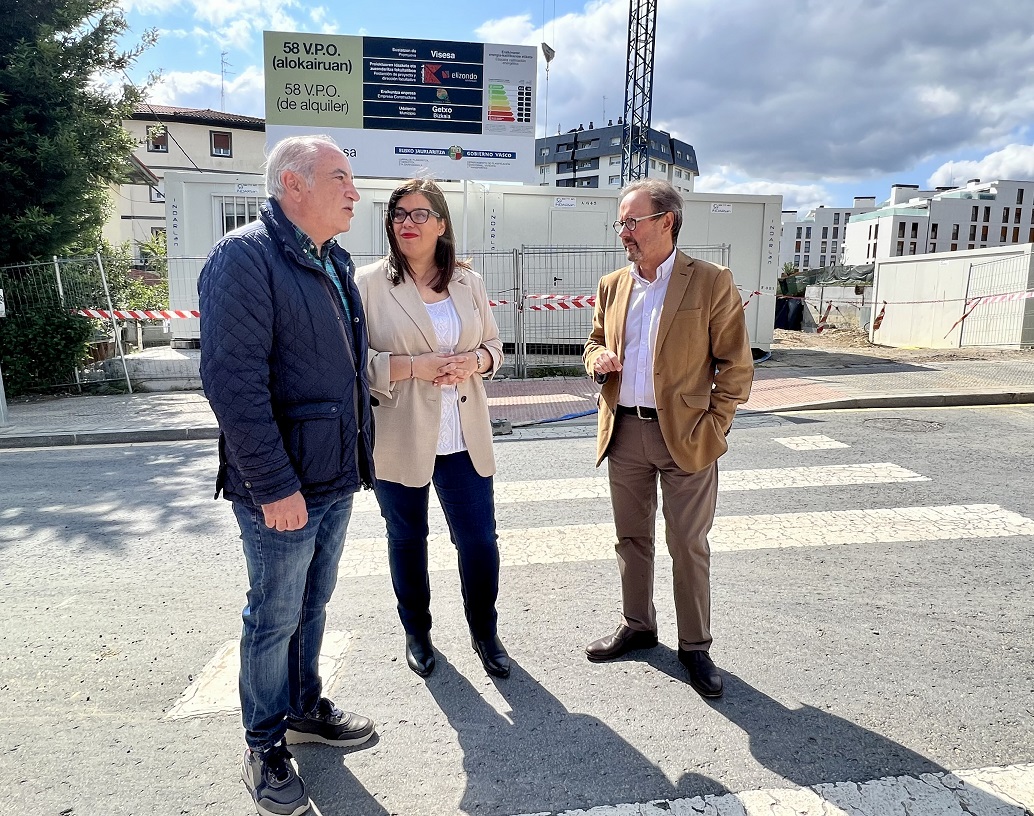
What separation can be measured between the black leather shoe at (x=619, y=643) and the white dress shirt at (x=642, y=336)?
3.43 feet

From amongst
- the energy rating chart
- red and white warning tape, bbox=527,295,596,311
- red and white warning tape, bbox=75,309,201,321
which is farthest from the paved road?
the energy rating chart

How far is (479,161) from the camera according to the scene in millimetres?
12984

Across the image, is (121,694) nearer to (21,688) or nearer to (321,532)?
(21,688)

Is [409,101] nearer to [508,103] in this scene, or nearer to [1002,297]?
[508,103]

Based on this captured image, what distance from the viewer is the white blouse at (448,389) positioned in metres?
3.01

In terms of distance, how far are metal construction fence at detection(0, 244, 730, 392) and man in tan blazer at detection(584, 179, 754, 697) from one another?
9377mm

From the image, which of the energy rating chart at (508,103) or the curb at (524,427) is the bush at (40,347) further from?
the energy rating chart at (508,103)

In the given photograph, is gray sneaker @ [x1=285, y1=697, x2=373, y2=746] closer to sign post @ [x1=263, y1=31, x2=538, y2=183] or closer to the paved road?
the paved road

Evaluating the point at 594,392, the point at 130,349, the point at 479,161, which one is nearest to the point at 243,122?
the point at 130,349

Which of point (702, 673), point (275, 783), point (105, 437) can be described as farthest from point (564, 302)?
point (275, 783)

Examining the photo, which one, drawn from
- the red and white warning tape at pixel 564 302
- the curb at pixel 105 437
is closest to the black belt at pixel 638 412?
the curb at pixel 105 437

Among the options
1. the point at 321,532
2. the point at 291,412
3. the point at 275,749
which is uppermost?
the point at 291,412

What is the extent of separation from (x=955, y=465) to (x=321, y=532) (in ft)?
19.5

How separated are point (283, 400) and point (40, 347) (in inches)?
432
